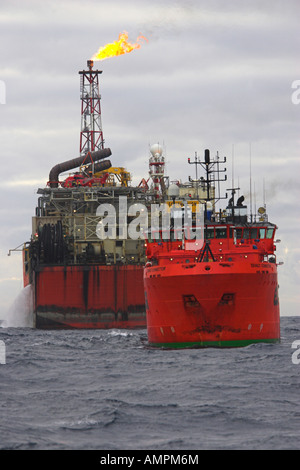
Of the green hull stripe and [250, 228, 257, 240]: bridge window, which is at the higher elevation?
[250, 228, 257, 240]: bridge window

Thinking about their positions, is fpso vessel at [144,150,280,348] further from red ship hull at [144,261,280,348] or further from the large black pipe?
the large black pipe

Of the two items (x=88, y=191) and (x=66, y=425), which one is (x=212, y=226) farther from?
(x=88, y=191)

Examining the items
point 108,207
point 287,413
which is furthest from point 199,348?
point 108,207

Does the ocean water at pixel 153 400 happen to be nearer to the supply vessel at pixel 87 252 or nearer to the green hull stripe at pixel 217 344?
the green hull stripe at pixel 217 344

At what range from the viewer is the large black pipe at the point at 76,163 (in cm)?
9216

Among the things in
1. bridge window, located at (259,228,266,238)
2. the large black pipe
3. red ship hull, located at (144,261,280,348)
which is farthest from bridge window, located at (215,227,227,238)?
the large black pipe

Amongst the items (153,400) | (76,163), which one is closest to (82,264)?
(76,163)

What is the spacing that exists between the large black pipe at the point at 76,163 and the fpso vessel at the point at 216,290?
43368 mm

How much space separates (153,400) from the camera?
28062 mm

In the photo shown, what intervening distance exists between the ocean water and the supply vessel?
105 feet

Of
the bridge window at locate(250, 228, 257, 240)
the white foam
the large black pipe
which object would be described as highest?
the large black pipe

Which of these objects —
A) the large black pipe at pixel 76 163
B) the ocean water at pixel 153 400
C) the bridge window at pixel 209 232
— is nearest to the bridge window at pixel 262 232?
the bridge window at pixel 209 232

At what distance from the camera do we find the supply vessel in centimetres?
7750

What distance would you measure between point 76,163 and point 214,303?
53.1m
